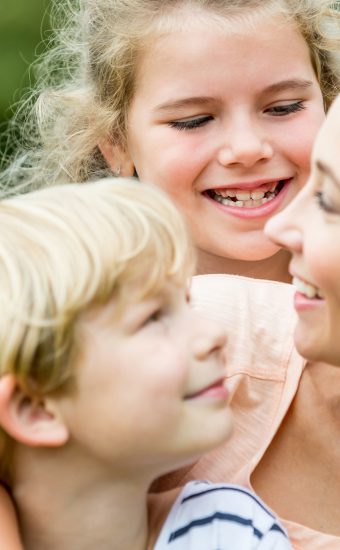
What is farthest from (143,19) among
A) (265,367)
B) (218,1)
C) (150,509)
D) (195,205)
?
(150,509)

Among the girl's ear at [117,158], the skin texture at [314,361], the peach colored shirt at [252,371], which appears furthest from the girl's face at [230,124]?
the skin texture at [314,361]

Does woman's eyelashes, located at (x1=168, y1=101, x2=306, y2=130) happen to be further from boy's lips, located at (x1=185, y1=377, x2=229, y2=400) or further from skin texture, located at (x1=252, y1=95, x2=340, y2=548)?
boy's lips, located at (x1=185, y1=377, x2=229, y2=400)

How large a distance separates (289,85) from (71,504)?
5.86 ft

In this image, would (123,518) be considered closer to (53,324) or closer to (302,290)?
(53,324)

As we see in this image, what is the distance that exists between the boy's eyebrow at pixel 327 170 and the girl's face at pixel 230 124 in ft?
3.60

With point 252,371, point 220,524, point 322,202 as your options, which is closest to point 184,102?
point 252,371

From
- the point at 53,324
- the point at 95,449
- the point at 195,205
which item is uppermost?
the point at 53,324

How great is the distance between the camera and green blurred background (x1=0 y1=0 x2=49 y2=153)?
23.7 ft

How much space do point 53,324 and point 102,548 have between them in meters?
0.52

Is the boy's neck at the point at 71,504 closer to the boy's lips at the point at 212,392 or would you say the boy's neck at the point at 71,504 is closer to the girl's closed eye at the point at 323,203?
the boy's lips at the point at 212,392

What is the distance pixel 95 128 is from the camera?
389cm

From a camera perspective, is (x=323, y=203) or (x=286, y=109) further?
(x=286, y=109)

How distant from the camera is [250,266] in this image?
3.64m

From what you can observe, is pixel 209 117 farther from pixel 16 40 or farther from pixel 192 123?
pixel 16 40
